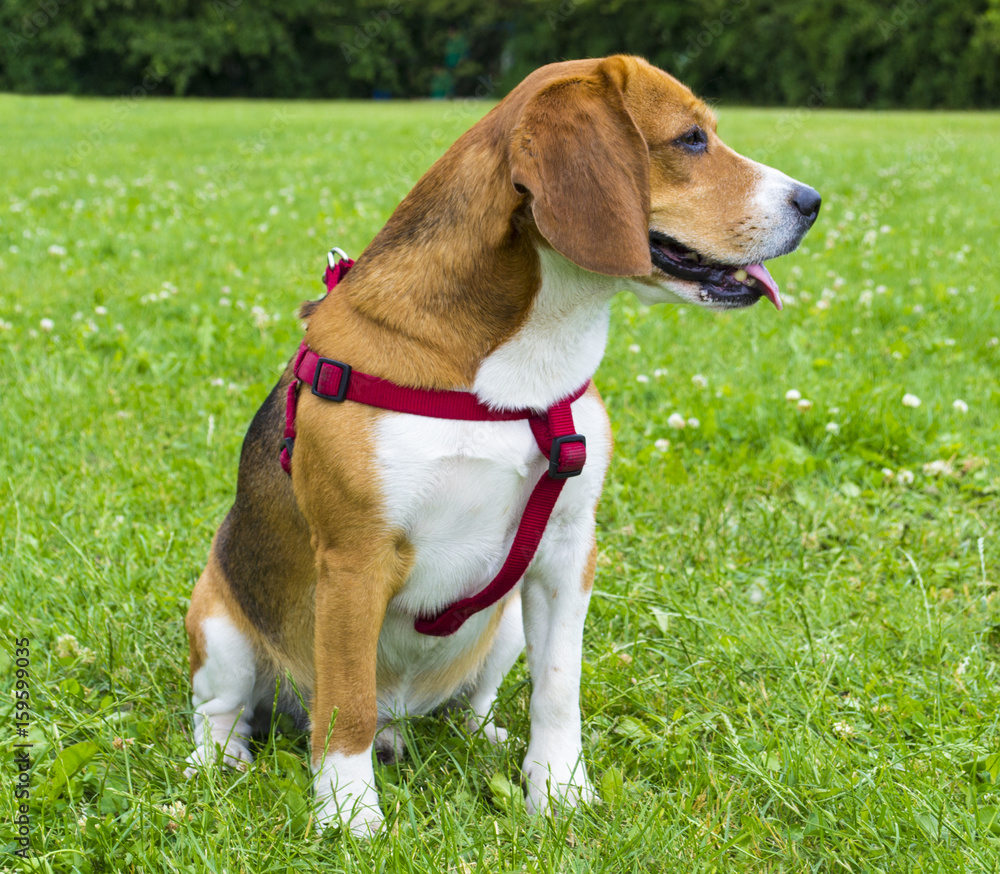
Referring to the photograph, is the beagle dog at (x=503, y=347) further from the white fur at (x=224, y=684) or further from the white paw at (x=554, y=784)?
the white fur at (x=224, y=684)

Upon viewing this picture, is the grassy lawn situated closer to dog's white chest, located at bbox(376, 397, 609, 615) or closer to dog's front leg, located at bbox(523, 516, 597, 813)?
dog's front leg, located at bbox(523, 516, 597, 813)

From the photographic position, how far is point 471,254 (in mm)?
2178

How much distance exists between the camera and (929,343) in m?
5.39

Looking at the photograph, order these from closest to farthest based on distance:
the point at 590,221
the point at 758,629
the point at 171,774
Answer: the point at 590,221 < the point at 171,774 < the point at 758,629

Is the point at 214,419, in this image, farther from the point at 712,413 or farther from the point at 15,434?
the point at 712,413

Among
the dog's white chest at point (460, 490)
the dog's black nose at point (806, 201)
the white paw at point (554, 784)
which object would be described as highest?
the dog's black nose at point (806, 201)

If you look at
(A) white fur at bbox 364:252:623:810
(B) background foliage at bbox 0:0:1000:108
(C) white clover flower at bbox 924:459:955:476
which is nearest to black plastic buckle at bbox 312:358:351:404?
(A) white fur at bbox 364:252:623:810

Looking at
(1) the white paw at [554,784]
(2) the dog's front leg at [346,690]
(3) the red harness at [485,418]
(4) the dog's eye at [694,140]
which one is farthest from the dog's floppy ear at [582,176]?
(1) the white paw at [554,784]

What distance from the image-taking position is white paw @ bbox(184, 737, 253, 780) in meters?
2.39

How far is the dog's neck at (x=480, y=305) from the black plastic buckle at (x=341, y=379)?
0.16 feet

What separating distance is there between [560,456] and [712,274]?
0.59m

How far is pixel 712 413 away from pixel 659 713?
1919 mm

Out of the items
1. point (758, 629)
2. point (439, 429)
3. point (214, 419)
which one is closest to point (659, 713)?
point (758, 629)

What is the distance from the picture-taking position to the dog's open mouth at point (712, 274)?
230 cm
